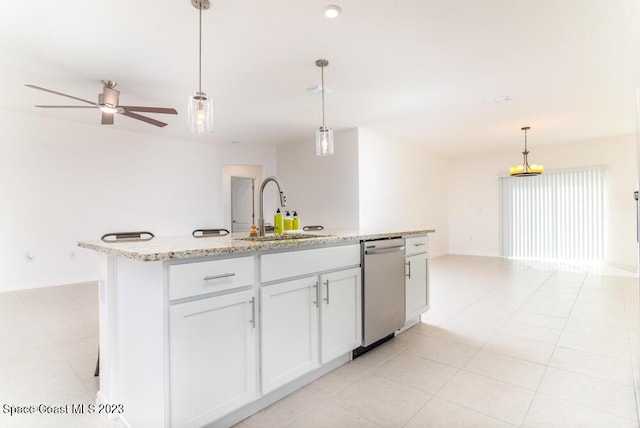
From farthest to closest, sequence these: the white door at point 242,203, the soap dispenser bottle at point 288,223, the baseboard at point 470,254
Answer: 1. the white door at point 242,203
2. the baseboard at point 470,254
3. the soap dispenser bottle at point 288,223

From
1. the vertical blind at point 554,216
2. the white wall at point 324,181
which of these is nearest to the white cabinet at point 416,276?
the white wall at point 324,181

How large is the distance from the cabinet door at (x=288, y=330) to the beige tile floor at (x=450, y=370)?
17cm

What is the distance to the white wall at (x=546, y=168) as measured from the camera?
6.61 metres

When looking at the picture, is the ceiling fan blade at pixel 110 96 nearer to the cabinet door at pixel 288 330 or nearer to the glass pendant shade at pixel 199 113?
the glass pendant shade at pixel 199 113

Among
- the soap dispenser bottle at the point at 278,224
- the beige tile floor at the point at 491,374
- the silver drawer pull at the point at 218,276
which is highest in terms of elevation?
the soap dispenser bottle at the point at 278,224

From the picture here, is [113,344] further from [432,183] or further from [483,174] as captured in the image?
[483,174]

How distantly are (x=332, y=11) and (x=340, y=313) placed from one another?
2.15 m

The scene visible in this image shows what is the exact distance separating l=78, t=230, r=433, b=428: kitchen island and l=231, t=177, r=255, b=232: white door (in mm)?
6707

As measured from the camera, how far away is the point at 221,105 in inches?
180

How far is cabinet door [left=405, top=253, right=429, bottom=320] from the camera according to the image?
2936 millimetres

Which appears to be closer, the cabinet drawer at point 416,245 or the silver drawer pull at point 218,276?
the silver drawer pull at point 218,276

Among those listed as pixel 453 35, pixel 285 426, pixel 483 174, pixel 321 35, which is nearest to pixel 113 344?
pixel 285 426

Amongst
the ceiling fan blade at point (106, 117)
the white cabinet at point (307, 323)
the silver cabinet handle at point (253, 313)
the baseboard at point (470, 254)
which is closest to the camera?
the silver cabinet handle at point (253, 313)

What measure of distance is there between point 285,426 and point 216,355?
523 mm
